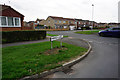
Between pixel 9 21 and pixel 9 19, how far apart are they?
35cm

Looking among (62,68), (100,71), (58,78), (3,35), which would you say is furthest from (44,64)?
(3,35)

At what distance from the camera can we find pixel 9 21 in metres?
14.9

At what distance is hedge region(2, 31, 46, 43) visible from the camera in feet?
28.7

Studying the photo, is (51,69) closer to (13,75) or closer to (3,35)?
(13,75)

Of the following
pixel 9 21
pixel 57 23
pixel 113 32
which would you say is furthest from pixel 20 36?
pixel 57 23

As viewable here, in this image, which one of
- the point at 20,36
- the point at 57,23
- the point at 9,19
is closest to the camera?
the point at 20,36

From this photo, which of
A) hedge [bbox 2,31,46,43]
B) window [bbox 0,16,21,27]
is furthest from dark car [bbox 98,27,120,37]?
window [bbox 0,16,21,27]

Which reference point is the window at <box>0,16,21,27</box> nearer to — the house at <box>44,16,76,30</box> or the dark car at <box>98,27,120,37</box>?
the dark car at <box>98,27,120,37</box>

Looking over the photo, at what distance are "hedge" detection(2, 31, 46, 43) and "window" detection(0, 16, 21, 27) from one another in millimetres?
6393

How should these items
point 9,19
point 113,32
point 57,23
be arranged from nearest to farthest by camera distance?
point 113,32 → point 9,19 → point 57,23

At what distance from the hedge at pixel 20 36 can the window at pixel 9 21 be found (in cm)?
639

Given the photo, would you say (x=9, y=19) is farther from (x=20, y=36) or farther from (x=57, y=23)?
(x=57, y=23)

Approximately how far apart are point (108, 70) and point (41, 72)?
283cm

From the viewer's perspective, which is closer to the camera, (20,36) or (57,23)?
(20,36)
